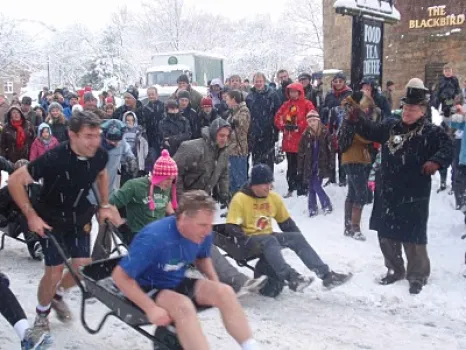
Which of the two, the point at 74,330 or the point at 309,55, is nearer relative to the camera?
the point at 74,330

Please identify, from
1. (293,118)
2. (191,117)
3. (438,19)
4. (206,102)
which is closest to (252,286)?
(293,118)

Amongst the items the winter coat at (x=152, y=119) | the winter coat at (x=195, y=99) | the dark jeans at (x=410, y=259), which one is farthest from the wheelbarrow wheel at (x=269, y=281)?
the winter coat at (x=195, y=99)

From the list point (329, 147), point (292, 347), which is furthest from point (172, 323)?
point (329, 147)

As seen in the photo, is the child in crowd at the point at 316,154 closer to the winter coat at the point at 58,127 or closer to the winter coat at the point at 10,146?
the winter coat at the point at 58,127

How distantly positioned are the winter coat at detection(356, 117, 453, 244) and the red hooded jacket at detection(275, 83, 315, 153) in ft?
10.5

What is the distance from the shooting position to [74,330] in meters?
4.87

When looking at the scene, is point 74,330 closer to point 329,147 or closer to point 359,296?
point 359,296

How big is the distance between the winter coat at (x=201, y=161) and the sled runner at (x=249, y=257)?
922 mm

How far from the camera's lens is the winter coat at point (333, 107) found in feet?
28.9

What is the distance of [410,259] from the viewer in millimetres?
5812

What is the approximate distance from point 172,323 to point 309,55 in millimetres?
45150

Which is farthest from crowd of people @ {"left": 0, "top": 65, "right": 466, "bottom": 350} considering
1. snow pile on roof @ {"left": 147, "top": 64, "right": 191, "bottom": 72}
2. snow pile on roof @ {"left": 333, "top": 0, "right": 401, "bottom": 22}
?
snow pile on roof @ {"left": 147, "top": 64, "right": 191, "bottom": 72}

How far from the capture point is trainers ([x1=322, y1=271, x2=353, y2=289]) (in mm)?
5449

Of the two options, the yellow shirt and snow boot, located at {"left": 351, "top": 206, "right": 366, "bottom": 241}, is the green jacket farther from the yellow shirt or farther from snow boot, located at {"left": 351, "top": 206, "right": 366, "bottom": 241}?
snow boot, located at {"left": 351, "top": 206, "right": 366, "bottom": 241}
